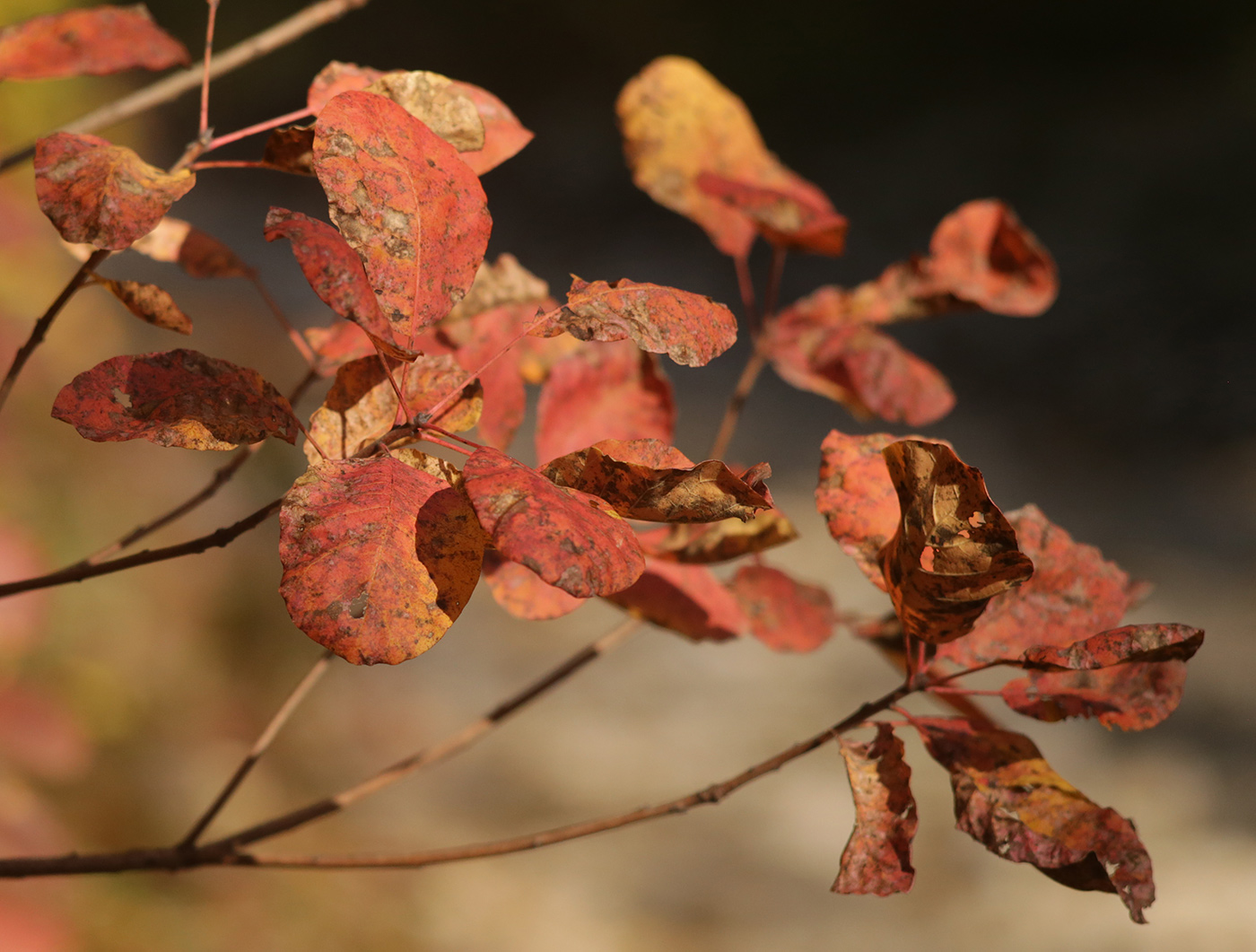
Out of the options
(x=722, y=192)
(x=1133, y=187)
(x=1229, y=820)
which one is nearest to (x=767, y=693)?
(x=1229, y=820)

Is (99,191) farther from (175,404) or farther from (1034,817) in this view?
(1034,817)

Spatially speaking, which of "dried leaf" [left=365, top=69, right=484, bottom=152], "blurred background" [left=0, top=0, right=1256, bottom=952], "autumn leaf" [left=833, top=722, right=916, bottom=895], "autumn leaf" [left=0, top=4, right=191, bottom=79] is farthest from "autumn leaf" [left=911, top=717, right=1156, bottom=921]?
"blurred background" [left=0, top=0, right=1256, bottom=952]

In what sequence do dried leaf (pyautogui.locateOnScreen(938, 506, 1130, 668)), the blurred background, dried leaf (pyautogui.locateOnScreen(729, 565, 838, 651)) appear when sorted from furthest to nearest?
the blurred background → dried leaf (pyautogui.locateOnScreen(729, 565, 838, 651)) → dried leaf (pyautogui.locateOnScreen(938, 506, 1130, 668))

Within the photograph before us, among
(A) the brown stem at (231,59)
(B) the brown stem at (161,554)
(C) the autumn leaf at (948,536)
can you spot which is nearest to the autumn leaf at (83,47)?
(A) the brown stem at (231,59)

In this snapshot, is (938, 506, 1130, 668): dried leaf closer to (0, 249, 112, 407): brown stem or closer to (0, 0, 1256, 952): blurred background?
(0, 249, 112, 407): brown stem

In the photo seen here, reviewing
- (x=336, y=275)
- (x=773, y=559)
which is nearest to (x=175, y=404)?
(x=336, y=275)

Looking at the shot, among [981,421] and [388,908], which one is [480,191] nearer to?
[388,908]
